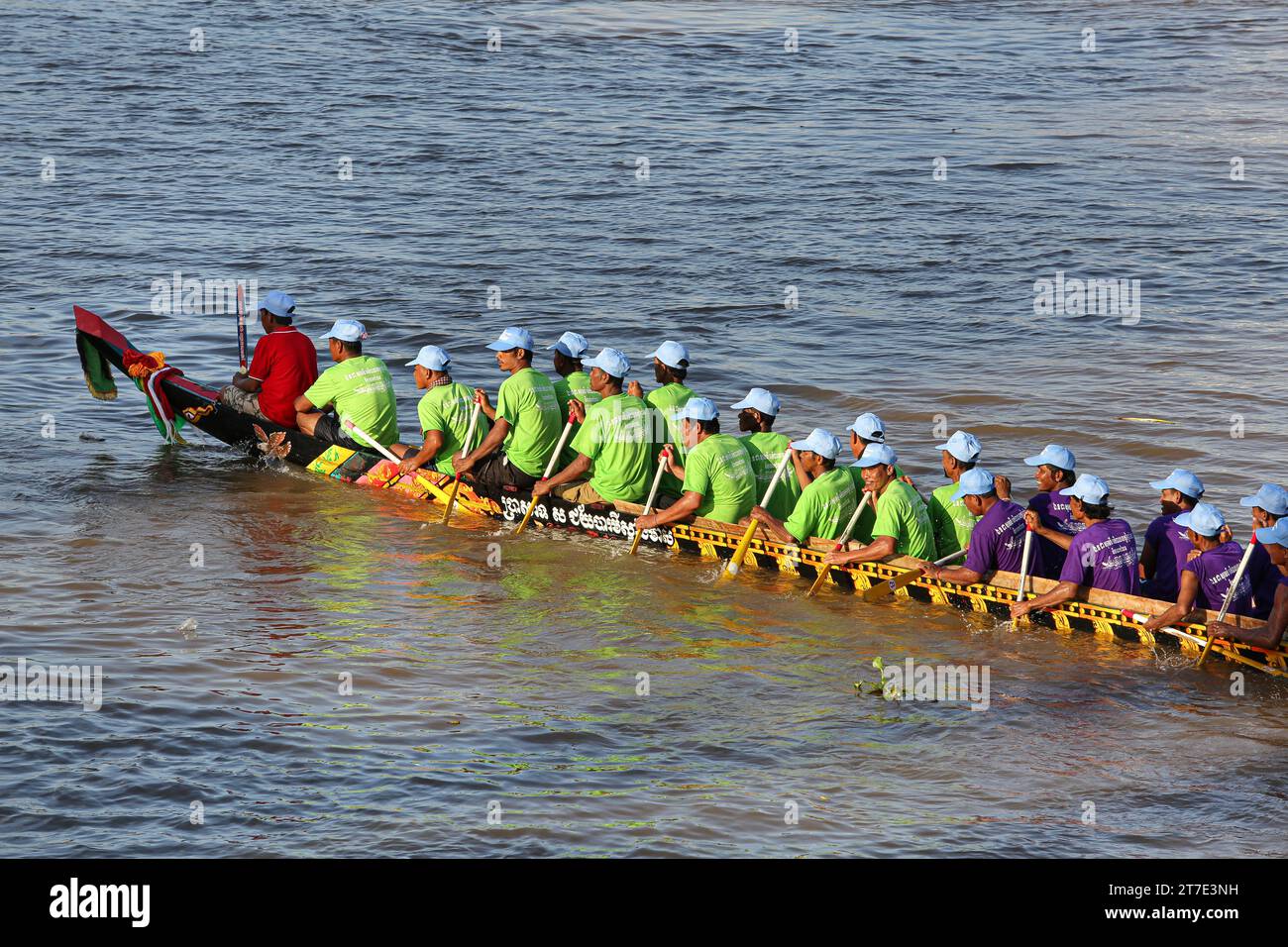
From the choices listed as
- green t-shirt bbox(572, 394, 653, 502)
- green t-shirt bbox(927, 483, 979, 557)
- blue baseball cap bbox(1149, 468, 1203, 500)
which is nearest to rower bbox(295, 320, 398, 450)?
green t-shirt bbox(572, 394, 653, 502)

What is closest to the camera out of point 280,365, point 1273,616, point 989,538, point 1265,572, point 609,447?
point 1273,616

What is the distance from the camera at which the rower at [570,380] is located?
15375 mm

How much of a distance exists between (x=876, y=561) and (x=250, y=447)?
7.59 meters

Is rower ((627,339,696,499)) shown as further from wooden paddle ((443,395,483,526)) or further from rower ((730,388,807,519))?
wooden paddle ((443,395,483,526))

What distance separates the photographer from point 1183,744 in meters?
11.2

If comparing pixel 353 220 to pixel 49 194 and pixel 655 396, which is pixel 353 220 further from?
pixel 655 396

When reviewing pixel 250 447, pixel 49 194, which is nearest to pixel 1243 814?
pixel 250 447

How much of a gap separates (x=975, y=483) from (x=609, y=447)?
3524 mm

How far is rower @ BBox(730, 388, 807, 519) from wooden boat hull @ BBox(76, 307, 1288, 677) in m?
0.49

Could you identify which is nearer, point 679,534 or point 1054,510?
point 1054,510

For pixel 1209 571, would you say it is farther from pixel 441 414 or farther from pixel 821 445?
pixel 441 414

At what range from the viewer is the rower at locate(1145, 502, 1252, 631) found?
11938 mm

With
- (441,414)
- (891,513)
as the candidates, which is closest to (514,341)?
(441,414)

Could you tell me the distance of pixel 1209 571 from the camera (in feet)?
39.4
